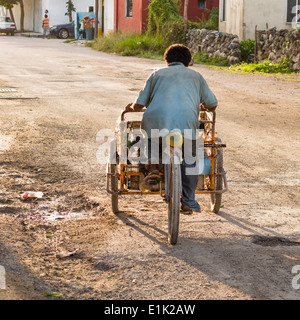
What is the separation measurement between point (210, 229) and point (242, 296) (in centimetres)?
167

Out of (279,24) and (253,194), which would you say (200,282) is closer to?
(253,194)

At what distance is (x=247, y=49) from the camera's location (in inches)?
984

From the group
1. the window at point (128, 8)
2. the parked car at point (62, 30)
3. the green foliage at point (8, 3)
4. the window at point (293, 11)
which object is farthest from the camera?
the green foliage at point (8, 3)

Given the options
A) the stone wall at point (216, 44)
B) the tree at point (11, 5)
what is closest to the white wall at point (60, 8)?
the tree at point (11, 5)

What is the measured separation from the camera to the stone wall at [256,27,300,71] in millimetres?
21312

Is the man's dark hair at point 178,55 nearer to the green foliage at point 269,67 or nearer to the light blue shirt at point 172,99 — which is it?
the light blue shirt at point 172,99

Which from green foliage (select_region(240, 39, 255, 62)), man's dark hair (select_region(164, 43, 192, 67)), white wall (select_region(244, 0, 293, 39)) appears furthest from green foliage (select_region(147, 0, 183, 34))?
man's dark hair (select_region(164, 43, 192, 67))

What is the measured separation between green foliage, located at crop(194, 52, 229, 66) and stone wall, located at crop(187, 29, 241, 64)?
16 centimetres

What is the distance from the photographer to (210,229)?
19.7 ft

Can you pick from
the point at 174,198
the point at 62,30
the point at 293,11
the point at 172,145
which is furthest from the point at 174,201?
the point at 62,30

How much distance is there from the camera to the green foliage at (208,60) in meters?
25.2

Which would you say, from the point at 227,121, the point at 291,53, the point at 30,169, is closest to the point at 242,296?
the point at 30,169

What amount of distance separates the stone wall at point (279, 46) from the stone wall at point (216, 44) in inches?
42.1
